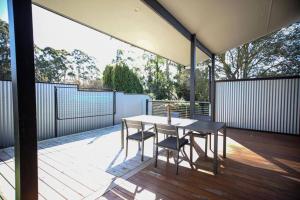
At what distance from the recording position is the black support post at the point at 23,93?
4.20 feet

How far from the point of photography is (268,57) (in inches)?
390

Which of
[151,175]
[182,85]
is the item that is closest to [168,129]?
[151,175]

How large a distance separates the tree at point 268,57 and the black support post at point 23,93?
37.0 feet

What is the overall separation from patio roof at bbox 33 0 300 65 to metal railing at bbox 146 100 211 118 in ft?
9.05

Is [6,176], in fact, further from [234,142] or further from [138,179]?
[234,142]

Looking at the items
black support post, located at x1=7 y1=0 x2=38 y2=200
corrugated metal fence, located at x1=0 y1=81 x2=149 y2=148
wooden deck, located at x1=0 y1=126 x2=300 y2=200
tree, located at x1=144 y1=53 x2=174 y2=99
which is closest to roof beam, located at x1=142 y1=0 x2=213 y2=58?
black support post, located at x1=7 y1=0 x2=38 y2=200

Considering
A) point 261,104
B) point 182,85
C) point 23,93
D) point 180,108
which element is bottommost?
point 180,108

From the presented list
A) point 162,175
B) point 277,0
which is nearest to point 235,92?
point 277,0

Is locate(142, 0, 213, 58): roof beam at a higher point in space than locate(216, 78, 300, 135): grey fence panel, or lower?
higher

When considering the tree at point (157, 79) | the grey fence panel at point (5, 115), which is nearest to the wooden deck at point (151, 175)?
Answer: the grey fence panel at point (5, 115)

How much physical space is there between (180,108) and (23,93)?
645 centimetres

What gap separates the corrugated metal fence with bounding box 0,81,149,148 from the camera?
3643mm

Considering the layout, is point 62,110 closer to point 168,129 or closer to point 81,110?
point 81,110

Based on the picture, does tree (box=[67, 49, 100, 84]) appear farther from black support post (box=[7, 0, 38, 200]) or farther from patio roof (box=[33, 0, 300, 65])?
black support post (box=[7, 0, 38, 200])
